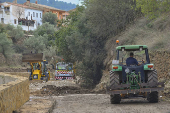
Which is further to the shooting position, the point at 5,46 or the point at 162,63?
the point at 5,46

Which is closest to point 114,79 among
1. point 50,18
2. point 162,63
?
point 162,63

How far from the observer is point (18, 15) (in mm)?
99500

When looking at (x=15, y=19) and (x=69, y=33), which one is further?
(x=15, y=19)

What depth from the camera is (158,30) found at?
26328 mm

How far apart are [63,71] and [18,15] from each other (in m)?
64.5

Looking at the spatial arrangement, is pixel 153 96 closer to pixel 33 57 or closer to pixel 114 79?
pixel 114 79

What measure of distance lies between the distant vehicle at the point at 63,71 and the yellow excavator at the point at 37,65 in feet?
8.08

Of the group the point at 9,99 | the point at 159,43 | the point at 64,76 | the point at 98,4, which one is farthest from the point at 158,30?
the point at 9,99

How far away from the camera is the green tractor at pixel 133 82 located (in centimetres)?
1256

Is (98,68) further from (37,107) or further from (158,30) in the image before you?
(37,107)

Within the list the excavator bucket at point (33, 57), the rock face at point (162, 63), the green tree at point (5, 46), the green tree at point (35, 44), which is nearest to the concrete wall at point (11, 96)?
the rock face at point (162, 63)

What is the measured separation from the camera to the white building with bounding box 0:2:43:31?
95188 millimetres

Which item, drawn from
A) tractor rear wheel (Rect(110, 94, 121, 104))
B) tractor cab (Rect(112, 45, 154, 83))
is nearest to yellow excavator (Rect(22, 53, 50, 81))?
tractor cab (Rect(112, 45, 154, 83))

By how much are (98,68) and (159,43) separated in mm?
8307
